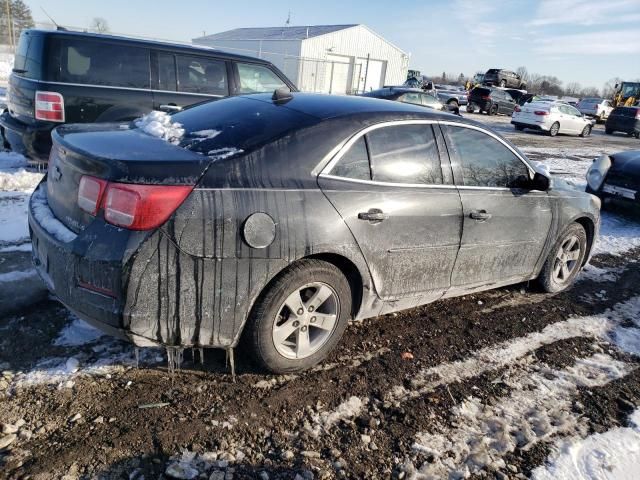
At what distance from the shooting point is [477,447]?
8.35 ft

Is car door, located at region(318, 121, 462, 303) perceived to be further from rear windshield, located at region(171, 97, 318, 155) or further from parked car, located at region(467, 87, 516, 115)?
parked car, located at region(467, 87, 516, 115)

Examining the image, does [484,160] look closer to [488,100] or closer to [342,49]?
[488,100]

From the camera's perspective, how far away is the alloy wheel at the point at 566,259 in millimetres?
4641

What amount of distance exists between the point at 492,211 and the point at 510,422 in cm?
157

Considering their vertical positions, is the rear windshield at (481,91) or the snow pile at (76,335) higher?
the rear windshield at (481,91)

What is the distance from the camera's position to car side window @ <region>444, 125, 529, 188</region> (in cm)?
358

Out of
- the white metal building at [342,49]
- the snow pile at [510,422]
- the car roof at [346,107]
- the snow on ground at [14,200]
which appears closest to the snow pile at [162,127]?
the car roof at [346,107]

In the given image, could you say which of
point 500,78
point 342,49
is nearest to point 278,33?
point 342,49

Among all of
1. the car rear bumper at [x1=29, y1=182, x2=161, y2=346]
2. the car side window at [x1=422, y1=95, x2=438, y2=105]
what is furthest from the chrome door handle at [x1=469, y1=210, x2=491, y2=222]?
the car side window at [x1=422, y1=95, x2=438, y2=105]

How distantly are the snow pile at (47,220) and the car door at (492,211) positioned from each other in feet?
8.40

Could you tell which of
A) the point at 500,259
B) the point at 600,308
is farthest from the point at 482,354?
the point at 600,308

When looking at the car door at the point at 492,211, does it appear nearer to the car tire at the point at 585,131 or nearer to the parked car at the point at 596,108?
the car tire at the point at 585,131

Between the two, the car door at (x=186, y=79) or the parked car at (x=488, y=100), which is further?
the parked car at (x=488, y=100)

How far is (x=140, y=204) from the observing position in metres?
2.34
